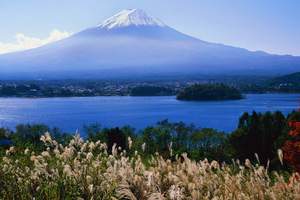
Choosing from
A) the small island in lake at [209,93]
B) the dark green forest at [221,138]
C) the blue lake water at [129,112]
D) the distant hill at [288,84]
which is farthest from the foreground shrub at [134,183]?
the distant hill at [288,84]

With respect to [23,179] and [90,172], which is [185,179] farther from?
[23,179]

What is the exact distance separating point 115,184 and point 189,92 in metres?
81.1

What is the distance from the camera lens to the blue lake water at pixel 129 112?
190 feet

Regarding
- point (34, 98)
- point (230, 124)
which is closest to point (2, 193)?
point (230, 124)

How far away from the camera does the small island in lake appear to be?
8344cm

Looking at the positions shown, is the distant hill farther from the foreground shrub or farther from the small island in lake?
the foreground shrub

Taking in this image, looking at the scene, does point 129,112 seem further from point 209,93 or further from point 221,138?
point 221,138

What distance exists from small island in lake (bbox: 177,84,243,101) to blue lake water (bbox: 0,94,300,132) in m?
2.71

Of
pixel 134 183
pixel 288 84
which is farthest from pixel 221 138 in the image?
pixel 288 84

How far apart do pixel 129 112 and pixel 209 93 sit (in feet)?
66.1

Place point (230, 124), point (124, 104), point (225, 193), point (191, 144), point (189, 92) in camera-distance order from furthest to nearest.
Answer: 1. point (189, 92)
2. point (124, 104)
3. point (230, 124)
4. point (191, 144)
5. point (225, 193)

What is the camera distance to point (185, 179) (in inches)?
172

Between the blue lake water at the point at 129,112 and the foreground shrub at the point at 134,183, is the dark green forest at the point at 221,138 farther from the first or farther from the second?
the blue lake water at the point at 129,112

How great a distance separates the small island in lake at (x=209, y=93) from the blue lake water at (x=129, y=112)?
2.71 m
